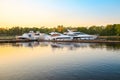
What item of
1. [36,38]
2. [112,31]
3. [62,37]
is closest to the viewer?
[62,37]

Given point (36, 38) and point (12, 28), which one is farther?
point (12, 28)

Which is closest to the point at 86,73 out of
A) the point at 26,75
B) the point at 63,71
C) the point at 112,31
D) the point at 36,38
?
the point at 63,71

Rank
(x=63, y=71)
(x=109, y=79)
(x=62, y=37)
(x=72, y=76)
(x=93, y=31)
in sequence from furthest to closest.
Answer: (x=93, y=31), (x=62, y=37), (x=63, y=71), (x=72, y=76), (x=109, y=79)

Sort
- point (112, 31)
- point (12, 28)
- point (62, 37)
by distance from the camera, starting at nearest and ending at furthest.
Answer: point (62, 37)
point (112, 31)
point (12, 28)

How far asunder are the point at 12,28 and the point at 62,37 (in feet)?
208

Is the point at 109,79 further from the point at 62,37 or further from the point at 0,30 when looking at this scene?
the point at 0,30

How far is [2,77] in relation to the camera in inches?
604

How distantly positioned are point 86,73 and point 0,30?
4464 inches

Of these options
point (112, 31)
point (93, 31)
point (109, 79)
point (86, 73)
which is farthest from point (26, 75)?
point (93, 31)

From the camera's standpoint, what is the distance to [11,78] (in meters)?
15.0

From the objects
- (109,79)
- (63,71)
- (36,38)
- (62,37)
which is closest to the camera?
(109,79)

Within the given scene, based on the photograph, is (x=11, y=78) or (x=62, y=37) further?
(x=62, y=37)

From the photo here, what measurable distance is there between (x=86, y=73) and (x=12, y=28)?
362 feet

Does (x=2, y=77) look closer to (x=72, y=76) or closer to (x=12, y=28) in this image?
(x=72, y=76)
